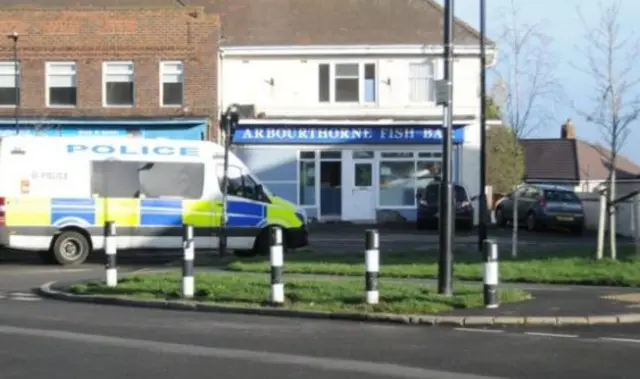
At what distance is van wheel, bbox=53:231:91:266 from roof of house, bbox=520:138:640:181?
46.2 metres

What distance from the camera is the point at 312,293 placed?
14.5 metres

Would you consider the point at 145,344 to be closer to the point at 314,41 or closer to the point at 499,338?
the point at 499,338

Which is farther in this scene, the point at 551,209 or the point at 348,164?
the point at 348,164

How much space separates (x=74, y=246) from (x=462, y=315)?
1268 cm

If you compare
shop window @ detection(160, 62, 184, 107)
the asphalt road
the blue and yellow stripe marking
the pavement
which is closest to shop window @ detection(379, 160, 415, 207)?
shop window @ detection(160, 62, 184, 107)

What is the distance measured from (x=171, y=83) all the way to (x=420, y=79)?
922 cm

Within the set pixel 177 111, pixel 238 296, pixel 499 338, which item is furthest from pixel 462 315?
pixel 177 111

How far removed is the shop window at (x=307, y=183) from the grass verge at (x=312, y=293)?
20757mm

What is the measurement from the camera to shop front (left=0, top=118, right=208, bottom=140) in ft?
118

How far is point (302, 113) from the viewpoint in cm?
3809

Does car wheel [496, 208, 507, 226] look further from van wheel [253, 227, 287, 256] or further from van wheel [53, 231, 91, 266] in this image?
van wheel [53, 231, 91, 266]

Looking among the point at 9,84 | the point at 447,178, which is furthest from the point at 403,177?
the point at 447,178

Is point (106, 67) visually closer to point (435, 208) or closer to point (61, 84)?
point (61, 84)

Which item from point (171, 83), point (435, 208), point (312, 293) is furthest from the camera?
point (171, 83)
